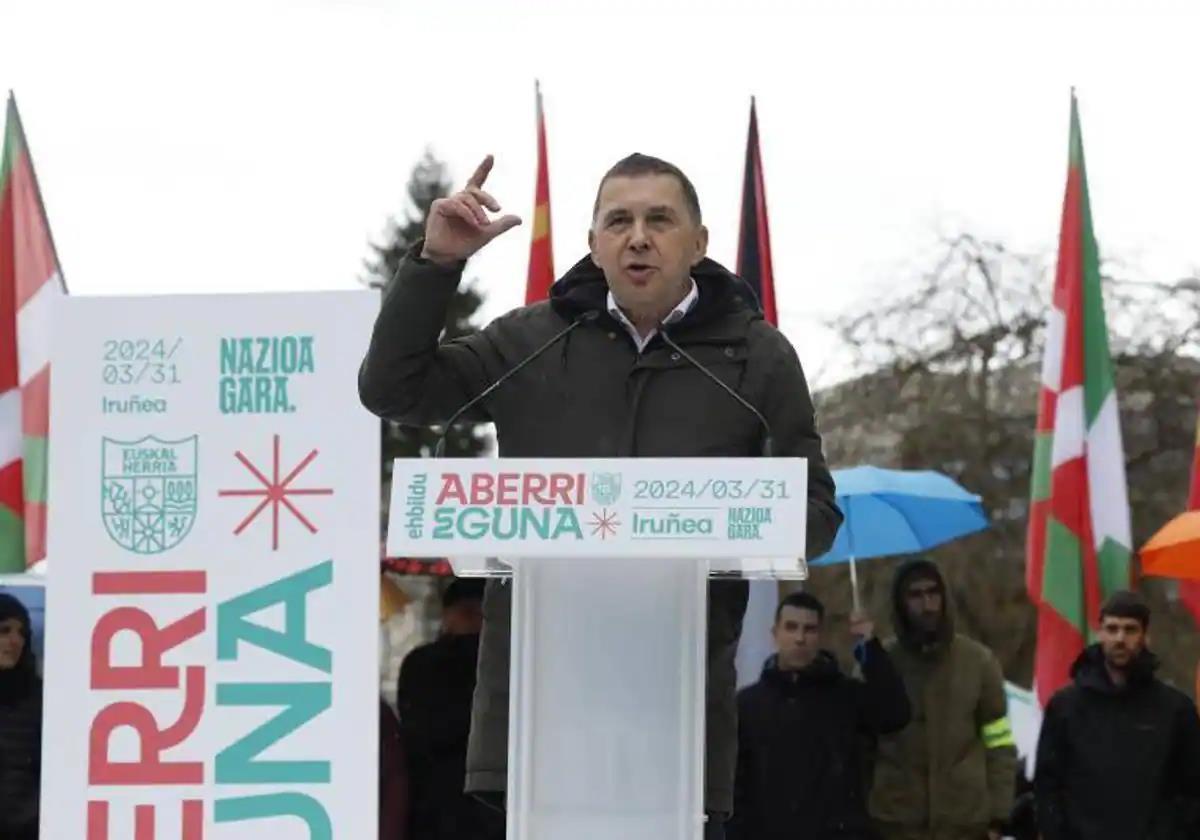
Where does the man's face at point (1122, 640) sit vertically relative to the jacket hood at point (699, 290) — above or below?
below

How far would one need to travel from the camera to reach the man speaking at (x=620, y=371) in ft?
10.9

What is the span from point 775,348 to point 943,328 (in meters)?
18.3

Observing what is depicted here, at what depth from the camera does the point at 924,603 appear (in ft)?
28.6

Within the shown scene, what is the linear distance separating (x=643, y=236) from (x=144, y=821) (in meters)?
3.07

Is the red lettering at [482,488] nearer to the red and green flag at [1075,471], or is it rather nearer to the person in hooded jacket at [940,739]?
the person in hooded jacket at [940,739]

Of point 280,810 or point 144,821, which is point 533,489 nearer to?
point 280,810

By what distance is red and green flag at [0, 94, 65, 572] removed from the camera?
30.9 ft

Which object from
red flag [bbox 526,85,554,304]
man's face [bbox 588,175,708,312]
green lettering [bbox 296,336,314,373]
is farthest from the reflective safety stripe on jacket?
man's face [bbox 588,175,708,312]

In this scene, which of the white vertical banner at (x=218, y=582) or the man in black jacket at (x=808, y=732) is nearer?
the white vertical banner at (x=218, y=582)

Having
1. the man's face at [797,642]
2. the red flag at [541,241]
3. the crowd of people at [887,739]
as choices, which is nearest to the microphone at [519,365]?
the crowd of people at [887,739]

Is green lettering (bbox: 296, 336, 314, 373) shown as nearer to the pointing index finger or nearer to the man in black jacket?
the pointing index finger

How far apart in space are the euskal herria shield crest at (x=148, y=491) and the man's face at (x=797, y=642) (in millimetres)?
3166

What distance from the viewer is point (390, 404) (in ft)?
11.3

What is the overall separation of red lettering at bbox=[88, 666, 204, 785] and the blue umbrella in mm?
4593
